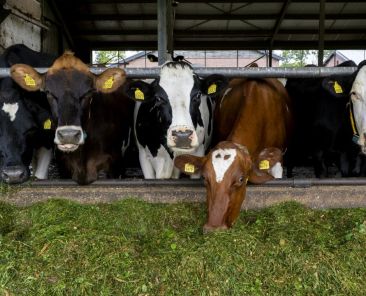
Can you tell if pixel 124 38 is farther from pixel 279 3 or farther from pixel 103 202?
pixel 103 202

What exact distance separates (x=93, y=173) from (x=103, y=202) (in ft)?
2.34

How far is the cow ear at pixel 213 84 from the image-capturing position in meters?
4.48

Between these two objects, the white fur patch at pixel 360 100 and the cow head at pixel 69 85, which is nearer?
the cow head at pixel 69 85

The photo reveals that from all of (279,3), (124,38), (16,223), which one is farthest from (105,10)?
(16,223)

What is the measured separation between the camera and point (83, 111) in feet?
13.7

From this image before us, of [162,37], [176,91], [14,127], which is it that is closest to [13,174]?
[14,127]

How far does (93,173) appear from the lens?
473cm

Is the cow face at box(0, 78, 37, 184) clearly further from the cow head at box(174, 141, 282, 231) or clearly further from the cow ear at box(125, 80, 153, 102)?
the cow head at box(174, 141, 282, 231)

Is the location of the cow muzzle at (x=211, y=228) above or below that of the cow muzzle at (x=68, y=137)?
below

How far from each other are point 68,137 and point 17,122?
985 millimetres

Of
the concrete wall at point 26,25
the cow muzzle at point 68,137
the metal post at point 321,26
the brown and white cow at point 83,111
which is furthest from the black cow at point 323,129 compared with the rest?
the metal post at point 321,26

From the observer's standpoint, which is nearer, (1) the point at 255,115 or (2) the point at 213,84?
(2) the point at 213,84

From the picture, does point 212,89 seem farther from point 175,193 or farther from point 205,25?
point 205,25

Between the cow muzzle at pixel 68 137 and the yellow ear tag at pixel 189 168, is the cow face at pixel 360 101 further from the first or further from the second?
the cow muzzle at pixel 68 137
